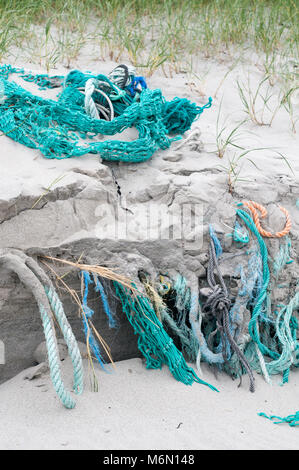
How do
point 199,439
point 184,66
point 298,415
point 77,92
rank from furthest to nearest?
point 184,66 < point 77,92 < point 298,415 < point 199,439

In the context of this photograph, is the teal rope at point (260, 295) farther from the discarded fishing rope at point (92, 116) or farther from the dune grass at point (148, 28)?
the dune grass at point (148, 28)

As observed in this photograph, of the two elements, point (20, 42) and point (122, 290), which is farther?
point (20, 42)

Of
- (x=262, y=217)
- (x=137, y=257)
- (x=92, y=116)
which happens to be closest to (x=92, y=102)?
(x=92, y=116)

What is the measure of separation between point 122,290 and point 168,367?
38 cm

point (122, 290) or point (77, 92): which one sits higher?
point (77, 92)

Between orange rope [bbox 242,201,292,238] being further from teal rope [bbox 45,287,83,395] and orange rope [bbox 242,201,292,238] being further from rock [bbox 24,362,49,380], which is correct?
rock [bbox 24,362,49,380]

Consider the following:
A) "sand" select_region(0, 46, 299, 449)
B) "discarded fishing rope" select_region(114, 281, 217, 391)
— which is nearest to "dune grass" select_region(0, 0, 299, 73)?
"sand" select_region(0, 46, 299, 449)

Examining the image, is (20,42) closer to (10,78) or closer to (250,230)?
(10,78)

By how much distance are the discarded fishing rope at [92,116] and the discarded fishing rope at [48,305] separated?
25.3 inches

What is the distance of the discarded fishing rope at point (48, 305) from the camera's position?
1.94 m

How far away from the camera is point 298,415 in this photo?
2006mm

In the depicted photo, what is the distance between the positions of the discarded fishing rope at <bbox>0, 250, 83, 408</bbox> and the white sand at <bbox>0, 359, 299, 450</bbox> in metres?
0.11

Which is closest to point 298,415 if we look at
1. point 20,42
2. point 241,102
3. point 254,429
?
point 254,429

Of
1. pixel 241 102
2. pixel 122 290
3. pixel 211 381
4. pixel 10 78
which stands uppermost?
pixel 10 78
